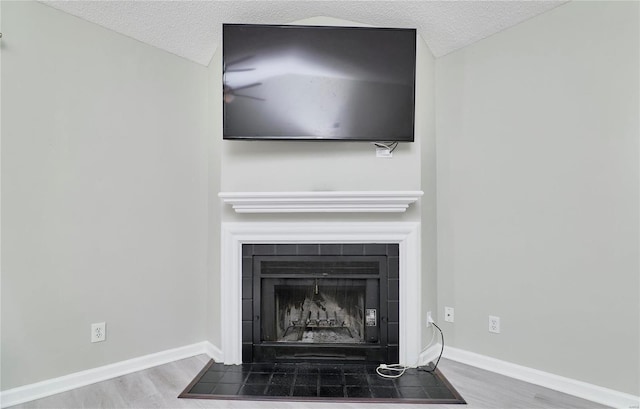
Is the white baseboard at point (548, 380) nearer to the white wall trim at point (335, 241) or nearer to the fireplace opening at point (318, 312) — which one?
the white wall trim at point (335, 241)

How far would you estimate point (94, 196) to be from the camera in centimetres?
231

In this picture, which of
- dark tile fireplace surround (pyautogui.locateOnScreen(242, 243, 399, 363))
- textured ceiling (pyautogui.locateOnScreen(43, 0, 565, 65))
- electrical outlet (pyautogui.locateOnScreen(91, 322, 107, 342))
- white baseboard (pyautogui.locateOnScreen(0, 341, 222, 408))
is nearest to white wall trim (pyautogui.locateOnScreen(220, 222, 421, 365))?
dark tile fireplace surround (pyautogui.locateOnScreen(242, 243, 399, 363))

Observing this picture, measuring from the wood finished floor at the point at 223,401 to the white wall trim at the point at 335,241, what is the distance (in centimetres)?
28

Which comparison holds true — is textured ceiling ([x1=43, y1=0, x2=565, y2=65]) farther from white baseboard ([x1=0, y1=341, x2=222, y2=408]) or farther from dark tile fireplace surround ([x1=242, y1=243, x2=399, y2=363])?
white baseboard ([x1=0, y1=341, x2=222, y2=408])

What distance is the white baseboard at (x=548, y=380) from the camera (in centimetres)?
196

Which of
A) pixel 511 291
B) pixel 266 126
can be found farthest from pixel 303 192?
pixel 511 291

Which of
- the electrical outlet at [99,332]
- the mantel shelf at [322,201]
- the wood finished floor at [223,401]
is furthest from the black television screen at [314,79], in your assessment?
the wood finished floor at [223,401]

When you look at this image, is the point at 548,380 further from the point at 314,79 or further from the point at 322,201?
the point at 314,79

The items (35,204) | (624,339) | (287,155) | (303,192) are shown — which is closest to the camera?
(624,339)

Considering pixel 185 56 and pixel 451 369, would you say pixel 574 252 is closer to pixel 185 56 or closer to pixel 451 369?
pixel 451 369

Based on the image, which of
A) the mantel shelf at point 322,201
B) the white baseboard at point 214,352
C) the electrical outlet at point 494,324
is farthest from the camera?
the white baseboard at point 214,352

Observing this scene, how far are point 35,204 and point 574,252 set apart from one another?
3044 mm

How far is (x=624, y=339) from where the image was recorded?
1.96 m

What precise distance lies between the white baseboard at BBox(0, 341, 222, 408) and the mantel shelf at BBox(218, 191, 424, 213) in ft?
3.44
